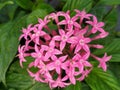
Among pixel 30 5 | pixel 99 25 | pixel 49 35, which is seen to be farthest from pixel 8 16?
pixel 99 25

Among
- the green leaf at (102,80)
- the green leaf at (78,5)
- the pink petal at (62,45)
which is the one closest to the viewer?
the pink petal at (62,45)

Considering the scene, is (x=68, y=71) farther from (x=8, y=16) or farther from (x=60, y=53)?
(x=8, y=16)

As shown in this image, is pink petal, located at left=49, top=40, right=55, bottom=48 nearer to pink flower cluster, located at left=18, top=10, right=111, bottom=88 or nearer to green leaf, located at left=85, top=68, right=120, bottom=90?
pink flower cluster, located at left=18, top=10, right=111, bottom=88

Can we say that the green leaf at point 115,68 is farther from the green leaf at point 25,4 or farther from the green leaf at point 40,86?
the green leaf at point 25,4

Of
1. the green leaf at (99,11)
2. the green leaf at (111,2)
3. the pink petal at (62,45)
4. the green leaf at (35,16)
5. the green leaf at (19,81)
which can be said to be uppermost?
the green leaf at (35,16)

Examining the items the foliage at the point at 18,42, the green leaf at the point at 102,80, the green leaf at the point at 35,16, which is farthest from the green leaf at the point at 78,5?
the green leaf at the point at 102,80

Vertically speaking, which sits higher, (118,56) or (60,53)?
(60,53)

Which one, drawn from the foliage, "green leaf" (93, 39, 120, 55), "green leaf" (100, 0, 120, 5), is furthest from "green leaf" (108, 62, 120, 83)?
"green leaf" (100, 0, 120, 5)

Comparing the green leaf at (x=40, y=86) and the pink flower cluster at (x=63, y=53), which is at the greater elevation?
the pink flower cluster at (x=63, y=53)

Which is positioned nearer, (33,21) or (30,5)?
(33,21)
